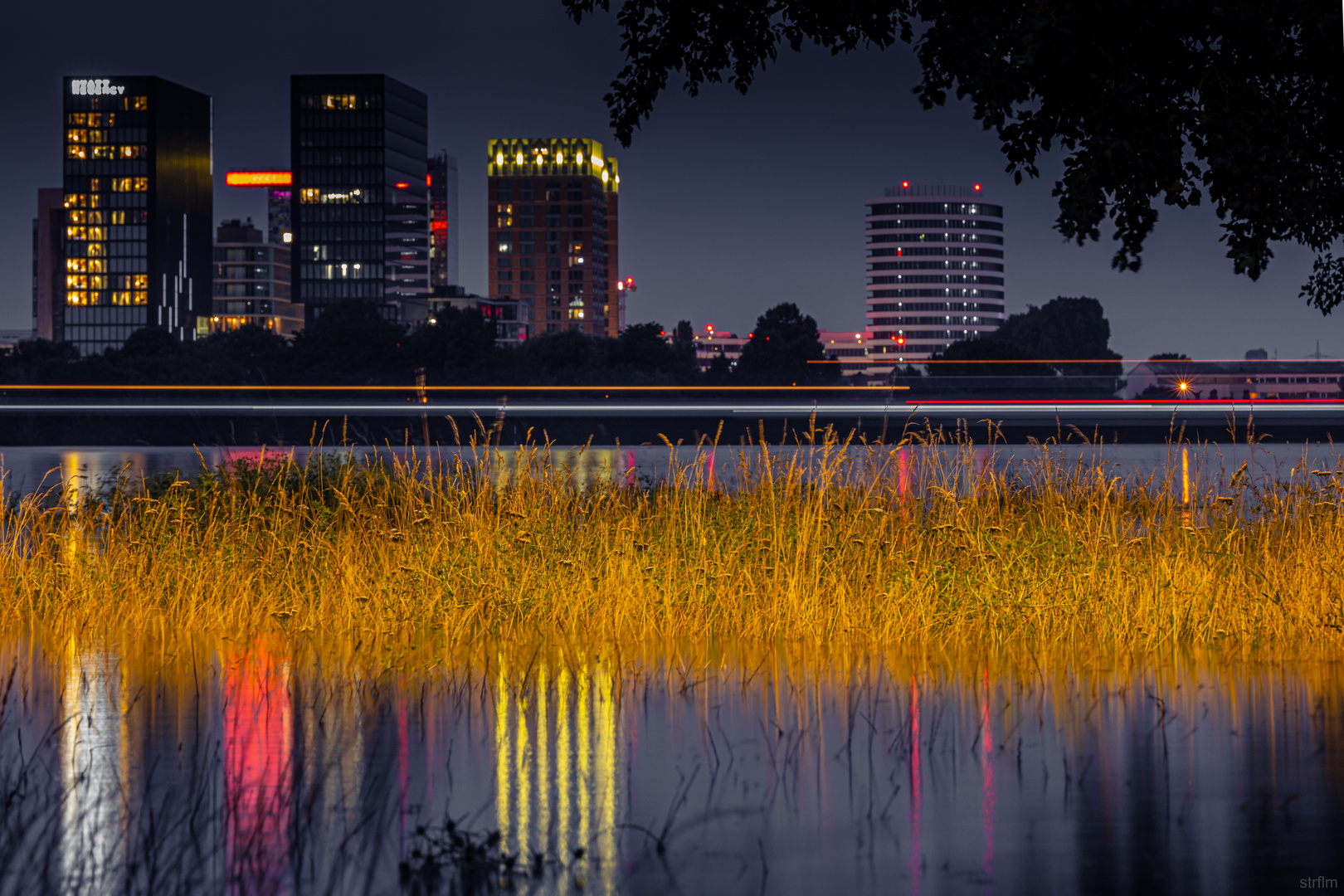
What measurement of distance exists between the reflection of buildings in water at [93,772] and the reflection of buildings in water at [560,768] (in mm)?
1274

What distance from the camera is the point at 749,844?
13.8ft

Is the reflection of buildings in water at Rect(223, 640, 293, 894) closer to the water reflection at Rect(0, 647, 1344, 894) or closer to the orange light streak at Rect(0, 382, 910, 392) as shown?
the water reflection at Rect(0, 647, 1344, 894)

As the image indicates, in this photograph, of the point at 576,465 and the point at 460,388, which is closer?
the point at 576,465

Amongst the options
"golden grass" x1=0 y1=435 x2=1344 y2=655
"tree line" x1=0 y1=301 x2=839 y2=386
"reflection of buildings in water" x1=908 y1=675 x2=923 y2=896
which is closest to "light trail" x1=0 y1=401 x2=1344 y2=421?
"golden grass" x1=0 y1=435 x2=1344 y2=655

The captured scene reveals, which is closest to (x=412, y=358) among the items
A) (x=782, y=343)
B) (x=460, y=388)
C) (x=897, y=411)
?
(x=782, y=343)

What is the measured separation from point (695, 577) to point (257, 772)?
4319 mm

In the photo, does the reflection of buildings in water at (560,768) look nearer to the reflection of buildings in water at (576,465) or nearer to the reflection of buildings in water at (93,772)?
the reflection of buildings in water at (93,772)

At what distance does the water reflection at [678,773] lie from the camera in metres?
4.00

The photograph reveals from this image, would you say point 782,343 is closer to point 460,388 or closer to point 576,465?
point 460,388

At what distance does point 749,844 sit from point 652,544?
542 centimetres

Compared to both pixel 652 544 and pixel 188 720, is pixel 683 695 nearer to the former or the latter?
pixel 188 720

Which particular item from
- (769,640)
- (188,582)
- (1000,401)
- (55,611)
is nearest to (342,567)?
(188,582)

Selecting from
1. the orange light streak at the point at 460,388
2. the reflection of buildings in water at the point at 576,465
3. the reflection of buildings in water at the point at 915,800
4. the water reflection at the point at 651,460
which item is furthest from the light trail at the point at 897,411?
the reflection of buildings in water at the point at 915,800

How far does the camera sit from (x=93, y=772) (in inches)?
201
